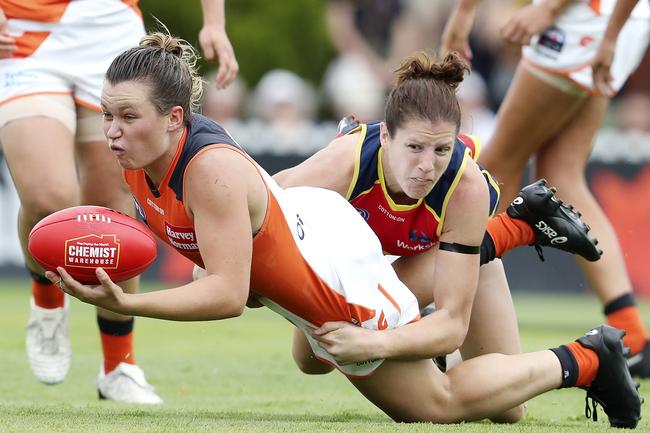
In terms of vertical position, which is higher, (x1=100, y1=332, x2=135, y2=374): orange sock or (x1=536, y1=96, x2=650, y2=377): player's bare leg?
(x1=536, y1=96, x2=650, y2=377): player's bare leg

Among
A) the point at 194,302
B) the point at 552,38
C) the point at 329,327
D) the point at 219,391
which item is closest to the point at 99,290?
the point at 194,302

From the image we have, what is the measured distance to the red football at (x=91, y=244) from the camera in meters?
4.39

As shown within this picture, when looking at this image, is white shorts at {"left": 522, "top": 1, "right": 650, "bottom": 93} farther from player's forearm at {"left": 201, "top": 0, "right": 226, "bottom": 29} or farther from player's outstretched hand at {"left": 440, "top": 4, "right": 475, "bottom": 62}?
player's forearm at {"left": 201, "top": 0, "right": 226, "bottom": 29}

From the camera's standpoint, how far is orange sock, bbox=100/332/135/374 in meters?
5.96

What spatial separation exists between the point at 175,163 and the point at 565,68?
307 cm

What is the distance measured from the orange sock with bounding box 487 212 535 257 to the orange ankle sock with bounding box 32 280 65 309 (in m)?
2.03

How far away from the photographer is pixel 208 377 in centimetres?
663

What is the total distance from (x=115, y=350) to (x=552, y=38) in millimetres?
2957

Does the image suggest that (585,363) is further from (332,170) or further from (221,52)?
(221,52)

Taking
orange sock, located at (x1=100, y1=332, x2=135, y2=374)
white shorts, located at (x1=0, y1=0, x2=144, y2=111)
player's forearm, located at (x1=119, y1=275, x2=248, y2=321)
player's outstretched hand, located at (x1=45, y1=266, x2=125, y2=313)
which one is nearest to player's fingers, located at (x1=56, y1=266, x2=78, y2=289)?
player's outstretched hand, located at (x1=45, y1=266, x2=125, y2=313)

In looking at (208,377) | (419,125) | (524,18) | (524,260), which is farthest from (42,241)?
(524,260)

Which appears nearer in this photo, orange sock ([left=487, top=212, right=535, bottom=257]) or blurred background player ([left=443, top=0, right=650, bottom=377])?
orange sock ([left=487, top=212, right=535, bottom=257])

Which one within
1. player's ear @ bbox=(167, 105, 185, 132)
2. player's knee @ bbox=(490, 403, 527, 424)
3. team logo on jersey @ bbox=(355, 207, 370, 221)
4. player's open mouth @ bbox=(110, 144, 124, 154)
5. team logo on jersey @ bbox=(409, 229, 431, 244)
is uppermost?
player's ear @ bbox=(167, 105, 185, 132)

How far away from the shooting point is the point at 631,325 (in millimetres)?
6758
